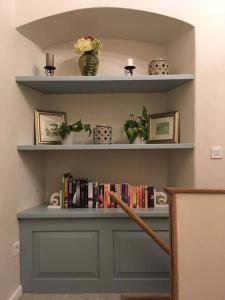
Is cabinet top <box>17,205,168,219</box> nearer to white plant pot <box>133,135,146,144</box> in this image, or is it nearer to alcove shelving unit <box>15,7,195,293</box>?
alcove shelving unit <box>15,7,195,293</box>

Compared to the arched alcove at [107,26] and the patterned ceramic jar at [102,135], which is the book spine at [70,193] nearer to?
the patterned ceramic jar at [102,135]

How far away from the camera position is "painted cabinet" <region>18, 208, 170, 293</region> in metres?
2.07

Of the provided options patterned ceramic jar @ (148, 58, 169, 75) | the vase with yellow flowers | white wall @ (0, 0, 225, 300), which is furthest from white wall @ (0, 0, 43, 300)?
patterned ceramic jar @ (148, 58, 169, 75)

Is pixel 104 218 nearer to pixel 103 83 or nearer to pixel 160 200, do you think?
pixel 160 200

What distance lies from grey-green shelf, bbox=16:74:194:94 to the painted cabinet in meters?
1.05

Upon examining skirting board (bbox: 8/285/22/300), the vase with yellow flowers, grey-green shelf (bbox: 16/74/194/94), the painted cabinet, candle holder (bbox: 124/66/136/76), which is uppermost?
the vase with yellow flowers

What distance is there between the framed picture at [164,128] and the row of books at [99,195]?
462 millimetres

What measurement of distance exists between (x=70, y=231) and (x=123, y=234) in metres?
0.43

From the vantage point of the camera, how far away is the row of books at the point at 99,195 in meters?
2.24

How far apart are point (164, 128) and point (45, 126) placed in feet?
3.51

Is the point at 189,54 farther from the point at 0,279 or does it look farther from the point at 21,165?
the point at 0,279

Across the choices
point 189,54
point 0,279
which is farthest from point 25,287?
point 189,54

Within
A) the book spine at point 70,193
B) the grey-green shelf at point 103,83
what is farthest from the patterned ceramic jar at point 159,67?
the book spine at point 70,193

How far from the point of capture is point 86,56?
2.14 metres
